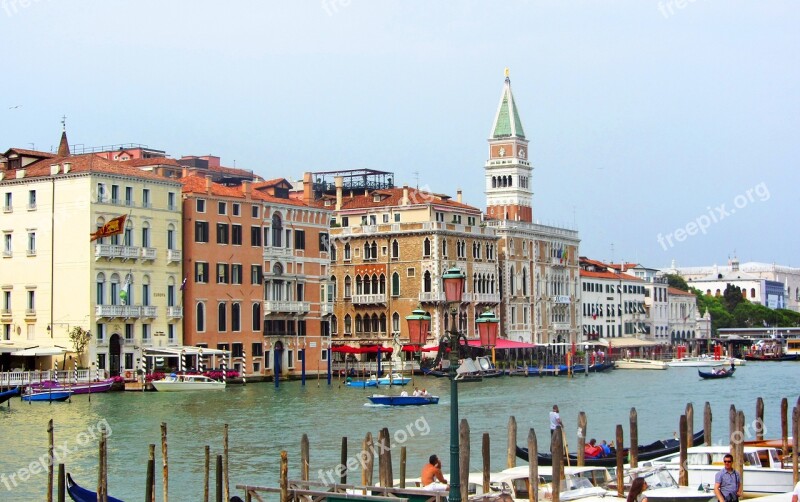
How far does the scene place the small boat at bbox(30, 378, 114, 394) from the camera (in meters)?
41.3

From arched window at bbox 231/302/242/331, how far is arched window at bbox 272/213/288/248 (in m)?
3.31

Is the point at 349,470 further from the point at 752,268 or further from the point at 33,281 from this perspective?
the point at 752,268

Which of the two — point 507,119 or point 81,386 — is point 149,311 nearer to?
point 81,386

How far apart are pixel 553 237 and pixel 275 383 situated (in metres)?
31.3

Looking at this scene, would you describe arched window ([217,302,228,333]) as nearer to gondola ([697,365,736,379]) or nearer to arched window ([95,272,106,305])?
arched window ([95,272,106,305])

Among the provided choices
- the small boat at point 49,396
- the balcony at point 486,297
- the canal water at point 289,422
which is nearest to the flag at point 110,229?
the canal water at point 289,422

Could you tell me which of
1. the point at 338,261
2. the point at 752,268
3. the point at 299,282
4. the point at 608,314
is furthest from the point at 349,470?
the point at 752,268

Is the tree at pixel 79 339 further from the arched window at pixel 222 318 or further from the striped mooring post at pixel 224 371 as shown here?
the arched window at pixel 222 318

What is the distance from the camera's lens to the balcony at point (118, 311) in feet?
151

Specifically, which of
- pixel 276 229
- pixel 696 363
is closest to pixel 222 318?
pixel 276 229

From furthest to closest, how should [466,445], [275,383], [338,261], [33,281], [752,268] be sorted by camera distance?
1. [752,268]
2. [338,261]
3. [275,383]
4. [33,281]
5. [466,445]

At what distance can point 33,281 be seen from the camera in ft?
153

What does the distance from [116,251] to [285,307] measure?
9467 mm

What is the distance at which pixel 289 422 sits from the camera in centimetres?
3431
